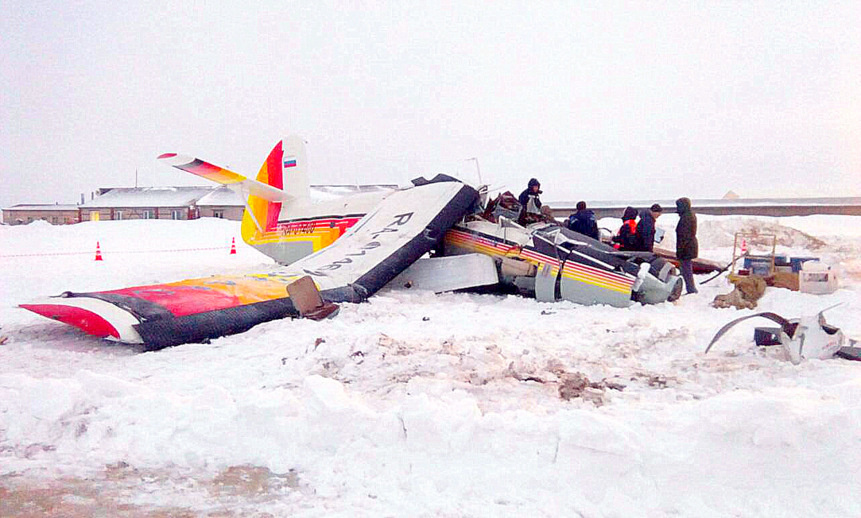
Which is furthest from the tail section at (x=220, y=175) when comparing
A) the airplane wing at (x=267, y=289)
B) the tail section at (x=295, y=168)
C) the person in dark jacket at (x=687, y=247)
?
the person in dark jacket at (x=687, y=247)

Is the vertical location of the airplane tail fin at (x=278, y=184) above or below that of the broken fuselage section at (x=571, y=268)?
above

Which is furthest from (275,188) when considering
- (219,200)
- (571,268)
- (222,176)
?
(219,200)

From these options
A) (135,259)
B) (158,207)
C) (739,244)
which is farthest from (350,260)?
(158,207)

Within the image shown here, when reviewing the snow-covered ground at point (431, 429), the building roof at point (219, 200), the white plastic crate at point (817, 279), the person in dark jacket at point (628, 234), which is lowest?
the snow-covered ground at point (431, 429)

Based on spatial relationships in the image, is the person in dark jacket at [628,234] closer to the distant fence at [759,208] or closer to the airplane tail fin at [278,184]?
the airplane tail fin at [278,184]

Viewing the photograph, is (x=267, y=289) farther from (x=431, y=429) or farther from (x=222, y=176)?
(x=222, y=176)

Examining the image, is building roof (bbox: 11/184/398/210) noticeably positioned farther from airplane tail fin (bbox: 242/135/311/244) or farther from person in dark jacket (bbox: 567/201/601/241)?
person in dark jacket (bbox: 567/201/601/241)

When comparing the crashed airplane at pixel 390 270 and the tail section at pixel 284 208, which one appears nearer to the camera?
the crashed airplane at pixel 390 270

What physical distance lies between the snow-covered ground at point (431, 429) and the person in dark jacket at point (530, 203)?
4165 millimetres

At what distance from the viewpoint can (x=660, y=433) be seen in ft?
8.90

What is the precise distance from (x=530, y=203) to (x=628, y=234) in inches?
62.4

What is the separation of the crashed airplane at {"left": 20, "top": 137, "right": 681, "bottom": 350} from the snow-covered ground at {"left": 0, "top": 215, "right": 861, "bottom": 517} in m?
0.46

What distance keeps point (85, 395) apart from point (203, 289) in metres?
3.02

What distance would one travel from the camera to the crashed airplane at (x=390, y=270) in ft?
18.2
